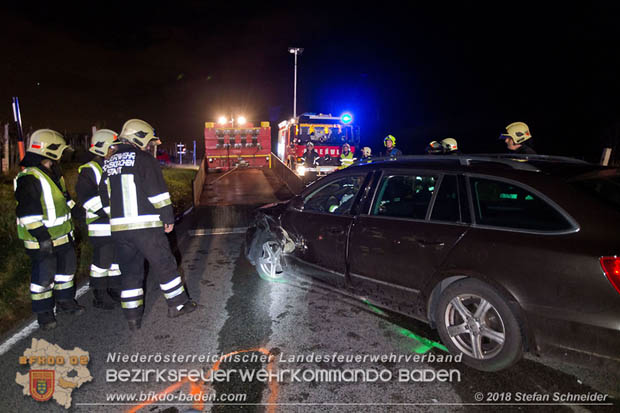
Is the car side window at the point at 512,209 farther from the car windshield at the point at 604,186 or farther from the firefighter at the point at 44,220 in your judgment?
the firefighter at the point at 44,220

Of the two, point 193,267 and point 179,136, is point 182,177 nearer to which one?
point 193,267

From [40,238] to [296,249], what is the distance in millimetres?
2491

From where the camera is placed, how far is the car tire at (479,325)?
108 inches

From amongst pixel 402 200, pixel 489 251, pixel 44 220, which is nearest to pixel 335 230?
pixel 402 200

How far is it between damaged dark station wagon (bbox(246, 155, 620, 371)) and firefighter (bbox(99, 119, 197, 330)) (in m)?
1.54

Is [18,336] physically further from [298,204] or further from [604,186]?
[604,186]

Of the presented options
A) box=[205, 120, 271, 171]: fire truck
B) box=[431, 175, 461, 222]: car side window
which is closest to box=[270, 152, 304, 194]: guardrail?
box=[205, 120, 271, 171]: fire truck

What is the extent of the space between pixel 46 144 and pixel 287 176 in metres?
11.5

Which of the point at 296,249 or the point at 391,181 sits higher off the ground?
the point at 391,181

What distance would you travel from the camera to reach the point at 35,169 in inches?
145

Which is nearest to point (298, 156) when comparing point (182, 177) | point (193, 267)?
point (182, 177)

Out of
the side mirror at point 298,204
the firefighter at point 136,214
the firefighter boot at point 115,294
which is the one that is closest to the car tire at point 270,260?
the side mirror at point 298,204

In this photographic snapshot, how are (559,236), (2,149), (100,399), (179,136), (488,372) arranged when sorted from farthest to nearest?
(179,136)
(2,149)
(488,372)
(100,399)
(559,236)

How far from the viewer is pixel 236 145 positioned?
66.2 ft
